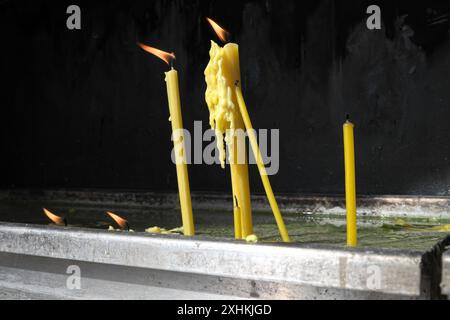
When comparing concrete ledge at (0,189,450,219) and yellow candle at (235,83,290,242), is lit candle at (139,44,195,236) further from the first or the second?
concrete ledge at (0,189,450,219)

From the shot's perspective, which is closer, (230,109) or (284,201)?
(230,109)

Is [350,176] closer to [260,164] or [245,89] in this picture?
[260,164]

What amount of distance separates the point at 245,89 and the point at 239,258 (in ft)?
6.73

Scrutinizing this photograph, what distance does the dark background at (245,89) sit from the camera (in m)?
2.28

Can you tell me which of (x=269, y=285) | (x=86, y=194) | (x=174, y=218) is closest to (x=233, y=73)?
(x=269, y=285)

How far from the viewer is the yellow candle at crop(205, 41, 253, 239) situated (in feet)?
2.54

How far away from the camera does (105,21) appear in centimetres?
293

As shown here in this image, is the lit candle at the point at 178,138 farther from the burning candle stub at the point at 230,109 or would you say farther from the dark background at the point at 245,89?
the dark background at the point at 245,89

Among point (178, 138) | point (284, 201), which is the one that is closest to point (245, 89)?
Result: point (284, 201)

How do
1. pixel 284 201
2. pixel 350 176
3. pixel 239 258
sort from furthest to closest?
pixel 284 201
pixel 350 176
pixel 239 258

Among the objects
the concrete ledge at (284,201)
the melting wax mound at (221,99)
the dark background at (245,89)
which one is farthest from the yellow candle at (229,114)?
the dark background at (245,89)

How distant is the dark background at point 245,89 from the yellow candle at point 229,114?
1.59 metres

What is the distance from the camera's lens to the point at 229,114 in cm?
78
